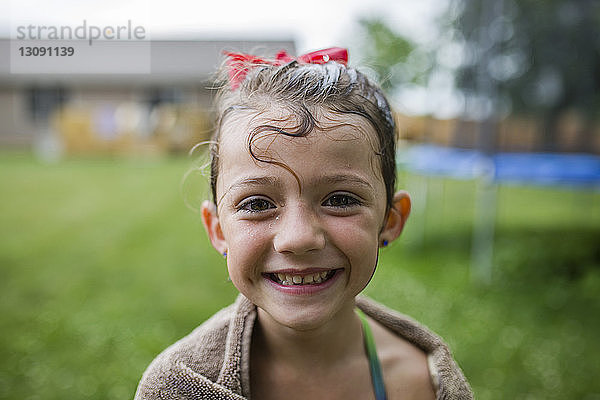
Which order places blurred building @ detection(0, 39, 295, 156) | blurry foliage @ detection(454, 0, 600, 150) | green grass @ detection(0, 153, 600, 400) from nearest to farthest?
green grass @ detection(0, 153, 600, 400) → blurry foliage @ detection(454, 0, 600, 150) → blurred building @ detection(0, 39, 295, 156)

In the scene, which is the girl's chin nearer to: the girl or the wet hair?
the girl

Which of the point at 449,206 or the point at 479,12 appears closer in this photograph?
the point at 479,12

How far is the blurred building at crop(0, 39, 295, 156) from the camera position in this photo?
18.3m

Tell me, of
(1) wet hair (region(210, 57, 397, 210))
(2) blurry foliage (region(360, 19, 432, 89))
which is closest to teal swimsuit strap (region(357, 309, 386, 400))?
(1) wet hair (region(210, 57, 397, 210))

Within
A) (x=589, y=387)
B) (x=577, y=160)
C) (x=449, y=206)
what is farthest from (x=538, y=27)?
(x=449, y=206)

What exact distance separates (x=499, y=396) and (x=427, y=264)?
8.33 ft

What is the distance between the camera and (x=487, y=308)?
172 inches

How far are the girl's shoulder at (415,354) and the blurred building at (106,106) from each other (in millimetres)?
16886

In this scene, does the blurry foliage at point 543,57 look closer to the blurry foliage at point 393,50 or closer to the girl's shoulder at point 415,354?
the girl's shoulder at point 415,354

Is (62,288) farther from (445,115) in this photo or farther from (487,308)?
(445,115)

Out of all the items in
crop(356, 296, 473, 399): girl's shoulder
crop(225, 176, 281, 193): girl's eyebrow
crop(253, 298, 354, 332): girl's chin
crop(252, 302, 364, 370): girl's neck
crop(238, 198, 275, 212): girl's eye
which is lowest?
crop(356, 296, 473, 399): girl's shoulder

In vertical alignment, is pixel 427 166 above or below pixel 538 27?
below

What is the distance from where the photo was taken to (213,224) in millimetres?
1631

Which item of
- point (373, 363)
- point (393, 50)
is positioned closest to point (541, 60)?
point (373, 363)
